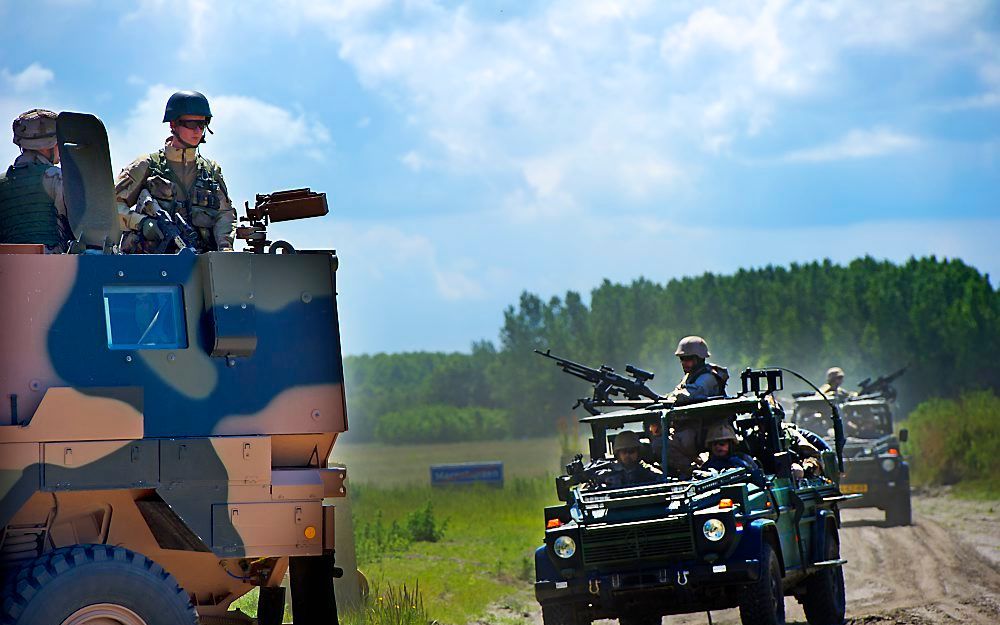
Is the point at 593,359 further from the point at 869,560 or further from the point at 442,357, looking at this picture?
the point at 869,560

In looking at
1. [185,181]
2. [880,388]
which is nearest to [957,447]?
[880,388]

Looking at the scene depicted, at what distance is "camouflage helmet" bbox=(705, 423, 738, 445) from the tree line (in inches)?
1703

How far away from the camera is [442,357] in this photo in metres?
107

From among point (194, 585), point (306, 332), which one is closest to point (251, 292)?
point (306, 332)

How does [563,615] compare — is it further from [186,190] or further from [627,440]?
[186,190]

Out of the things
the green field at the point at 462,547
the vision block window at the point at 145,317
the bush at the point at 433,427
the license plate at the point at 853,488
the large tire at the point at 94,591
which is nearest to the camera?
the large tire at the point at 94,591

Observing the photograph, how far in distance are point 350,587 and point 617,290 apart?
6872cm

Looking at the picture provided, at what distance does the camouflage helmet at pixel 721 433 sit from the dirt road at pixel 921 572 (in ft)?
7.12

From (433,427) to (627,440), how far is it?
235 ft

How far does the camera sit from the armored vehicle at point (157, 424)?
26.7 feet

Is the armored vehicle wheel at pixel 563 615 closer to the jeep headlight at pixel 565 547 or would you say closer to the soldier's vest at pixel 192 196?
the jeep headlight at pixel 565 547

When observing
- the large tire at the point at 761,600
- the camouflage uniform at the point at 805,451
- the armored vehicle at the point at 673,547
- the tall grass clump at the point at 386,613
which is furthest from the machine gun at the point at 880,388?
the large tire at the point at 761,600

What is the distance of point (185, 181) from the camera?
1027 centimetres

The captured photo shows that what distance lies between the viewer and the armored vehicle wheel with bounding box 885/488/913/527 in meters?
26.0
